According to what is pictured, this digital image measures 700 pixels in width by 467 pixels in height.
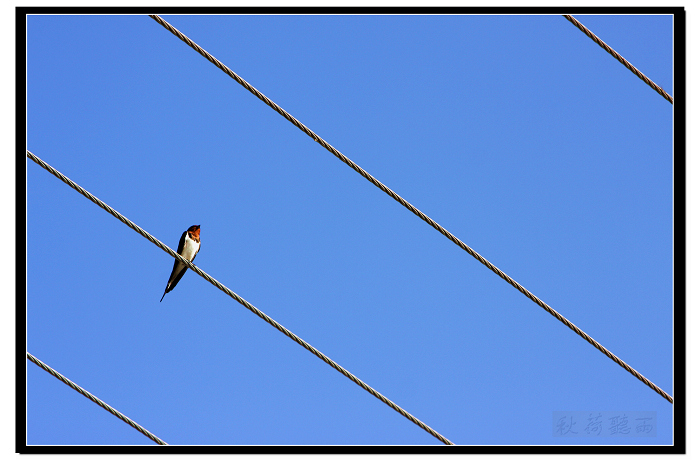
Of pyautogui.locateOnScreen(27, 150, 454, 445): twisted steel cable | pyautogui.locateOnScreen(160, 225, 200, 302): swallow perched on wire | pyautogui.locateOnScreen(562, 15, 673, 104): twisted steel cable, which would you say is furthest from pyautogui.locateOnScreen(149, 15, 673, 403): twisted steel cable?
pyautogui.locateOnScreen(160, 225, 200, 302): swallow perched on wire

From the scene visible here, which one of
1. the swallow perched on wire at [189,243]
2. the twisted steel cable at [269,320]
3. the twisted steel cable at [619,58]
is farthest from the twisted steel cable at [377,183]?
the swallow perched on wire at [189,243]

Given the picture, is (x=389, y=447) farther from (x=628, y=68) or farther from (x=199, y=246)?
(x=199, y=246)

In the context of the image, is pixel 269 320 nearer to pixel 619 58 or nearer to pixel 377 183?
pixel 377 183

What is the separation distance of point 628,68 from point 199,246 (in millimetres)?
5688

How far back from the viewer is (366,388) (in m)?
3.58

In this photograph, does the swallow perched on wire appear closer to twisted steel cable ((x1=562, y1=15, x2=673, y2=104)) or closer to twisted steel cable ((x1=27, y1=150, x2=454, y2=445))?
twisted steel cable ((x1=27, y1=150, x2=454, y2=445))

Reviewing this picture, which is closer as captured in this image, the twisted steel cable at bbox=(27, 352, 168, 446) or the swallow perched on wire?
the twisted steel cable at bbox=(27, 352, 168, 446)

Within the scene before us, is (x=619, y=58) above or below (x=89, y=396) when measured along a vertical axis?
above

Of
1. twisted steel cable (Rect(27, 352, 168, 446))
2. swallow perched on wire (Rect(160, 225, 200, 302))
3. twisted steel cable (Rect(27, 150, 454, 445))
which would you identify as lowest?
twisted steel cable (Rect(27, 352, 168, 446))

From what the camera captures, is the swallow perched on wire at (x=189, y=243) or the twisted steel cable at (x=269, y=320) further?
the swallow perched on wire at (x=189, y=243)

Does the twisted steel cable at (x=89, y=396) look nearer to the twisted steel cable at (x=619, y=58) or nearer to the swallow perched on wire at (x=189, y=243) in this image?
the twisted steel cable at (x=619, y=58)

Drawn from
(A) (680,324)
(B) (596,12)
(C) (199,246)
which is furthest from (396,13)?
(C) (199,246)

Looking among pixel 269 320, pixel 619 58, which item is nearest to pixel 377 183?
pixel 269 320

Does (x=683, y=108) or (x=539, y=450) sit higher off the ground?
(x=683, y=108)
